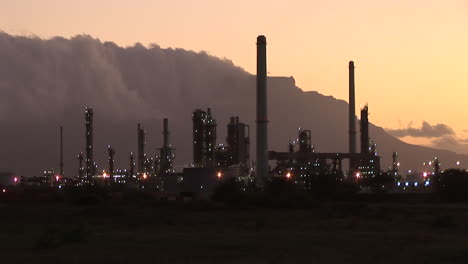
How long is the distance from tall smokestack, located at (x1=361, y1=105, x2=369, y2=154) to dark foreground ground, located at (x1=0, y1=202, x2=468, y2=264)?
8527cm

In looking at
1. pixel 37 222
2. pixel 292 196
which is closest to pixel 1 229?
pixel 37 222

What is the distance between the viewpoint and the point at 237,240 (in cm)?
3519

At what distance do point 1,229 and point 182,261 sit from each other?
2072cm

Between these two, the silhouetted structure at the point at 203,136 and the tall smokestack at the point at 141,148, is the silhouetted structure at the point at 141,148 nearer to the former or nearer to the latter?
the tall smokestack at the point at 141,148

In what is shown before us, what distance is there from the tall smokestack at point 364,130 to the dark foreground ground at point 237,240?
3357 inches

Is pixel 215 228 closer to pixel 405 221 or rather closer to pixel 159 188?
pixel 405 221

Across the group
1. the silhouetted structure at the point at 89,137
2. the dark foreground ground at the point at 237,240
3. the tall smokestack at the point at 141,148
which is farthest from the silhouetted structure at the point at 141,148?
the dark foreground ground at the point at 237,240

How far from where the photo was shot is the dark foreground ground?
93.3ft

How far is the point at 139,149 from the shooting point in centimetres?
16550

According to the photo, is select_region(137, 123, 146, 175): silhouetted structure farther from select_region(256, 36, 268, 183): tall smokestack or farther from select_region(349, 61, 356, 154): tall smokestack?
select_region(256, 36, 268, 183): tall smokestack

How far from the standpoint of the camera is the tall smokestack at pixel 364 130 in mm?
139125

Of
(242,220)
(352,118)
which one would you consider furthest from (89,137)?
(242,220)

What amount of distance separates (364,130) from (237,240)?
107983 mm

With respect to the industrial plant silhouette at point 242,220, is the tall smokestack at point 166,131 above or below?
above
